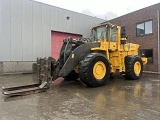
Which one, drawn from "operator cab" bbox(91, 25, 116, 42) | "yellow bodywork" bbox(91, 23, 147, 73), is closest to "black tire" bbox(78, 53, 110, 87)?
"yellow bodywork" bbox(91, 23, 147, 73)

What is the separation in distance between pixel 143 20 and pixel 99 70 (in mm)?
8822

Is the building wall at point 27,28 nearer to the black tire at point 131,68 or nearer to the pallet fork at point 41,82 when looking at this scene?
the pallet fork at point 41,82

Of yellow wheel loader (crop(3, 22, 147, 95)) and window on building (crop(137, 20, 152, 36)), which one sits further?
window on building (crop(137, 20, 152, 36))

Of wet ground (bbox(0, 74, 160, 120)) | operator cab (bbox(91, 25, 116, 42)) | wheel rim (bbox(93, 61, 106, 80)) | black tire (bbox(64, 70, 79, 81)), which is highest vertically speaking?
operator cab (bbox(91, 25, 116, 42))

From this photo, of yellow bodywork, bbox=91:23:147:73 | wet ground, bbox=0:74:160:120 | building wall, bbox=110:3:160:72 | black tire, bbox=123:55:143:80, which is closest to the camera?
wet ground, bbox=0:74:160:120

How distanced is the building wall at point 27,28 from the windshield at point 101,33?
6929mm

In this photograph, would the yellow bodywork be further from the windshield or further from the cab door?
the windshield

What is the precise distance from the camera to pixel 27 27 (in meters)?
14.2

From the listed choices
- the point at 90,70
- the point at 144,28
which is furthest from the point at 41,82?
the point at 144,28

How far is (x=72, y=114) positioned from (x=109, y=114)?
0.80m

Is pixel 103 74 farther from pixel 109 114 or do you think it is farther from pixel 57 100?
pixel 109 114

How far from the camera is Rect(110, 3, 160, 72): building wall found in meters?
13.4

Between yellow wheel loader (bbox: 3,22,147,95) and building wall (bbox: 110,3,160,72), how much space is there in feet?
14.2

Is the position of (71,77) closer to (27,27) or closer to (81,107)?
(81,107)
